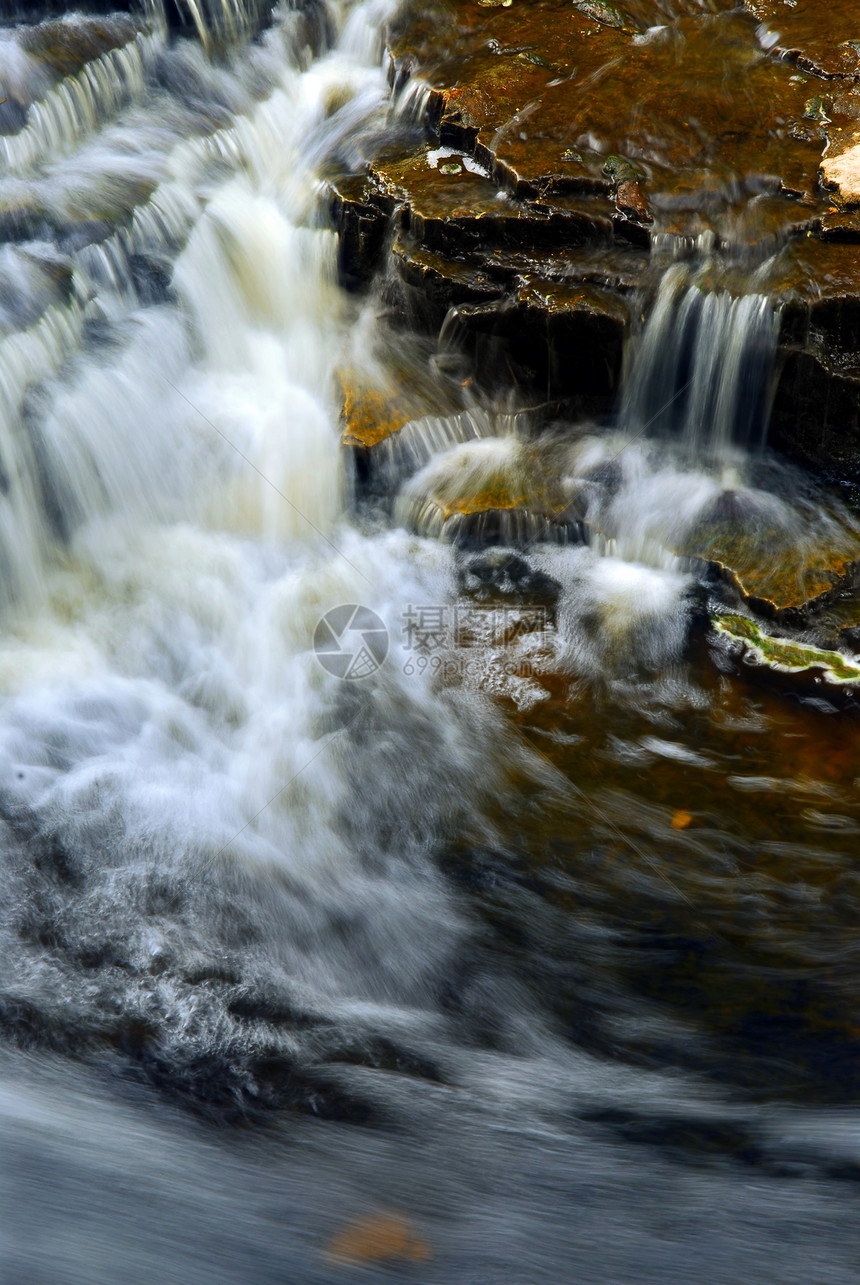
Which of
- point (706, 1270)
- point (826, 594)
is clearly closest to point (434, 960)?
point (706, 1270)

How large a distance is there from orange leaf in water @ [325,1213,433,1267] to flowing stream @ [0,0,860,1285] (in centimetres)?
3

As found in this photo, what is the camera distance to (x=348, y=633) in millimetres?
5332

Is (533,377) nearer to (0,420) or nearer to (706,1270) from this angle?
(0,420)

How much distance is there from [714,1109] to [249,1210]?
5.21 feet

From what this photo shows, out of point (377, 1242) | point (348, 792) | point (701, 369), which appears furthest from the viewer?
point (701, 369)

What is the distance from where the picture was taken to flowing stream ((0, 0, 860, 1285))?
10.5 feet

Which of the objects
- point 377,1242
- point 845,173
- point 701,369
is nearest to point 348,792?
point 377,1242

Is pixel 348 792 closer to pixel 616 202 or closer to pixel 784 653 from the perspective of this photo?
pixel 784 653
